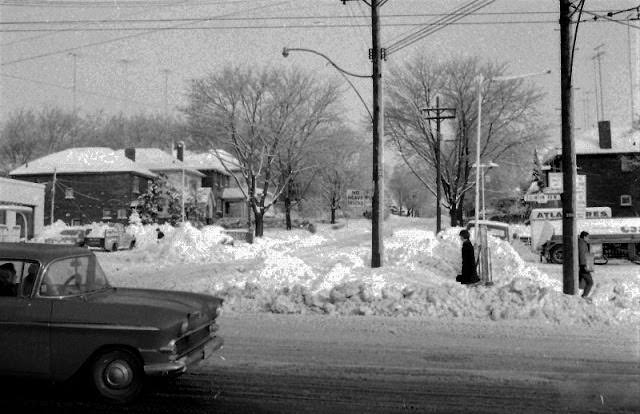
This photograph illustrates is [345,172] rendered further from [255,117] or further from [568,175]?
[568,175]

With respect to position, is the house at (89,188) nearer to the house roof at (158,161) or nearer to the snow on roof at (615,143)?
the house roof at (158,161)

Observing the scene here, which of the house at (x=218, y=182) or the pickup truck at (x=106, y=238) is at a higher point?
the house at (x=218, y=182)

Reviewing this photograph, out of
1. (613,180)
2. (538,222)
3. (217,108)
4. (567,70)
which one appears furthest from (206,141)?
(613,180)

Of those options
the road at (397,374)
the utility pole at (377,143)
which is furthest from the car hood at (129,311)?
the utility pole at (377,143)

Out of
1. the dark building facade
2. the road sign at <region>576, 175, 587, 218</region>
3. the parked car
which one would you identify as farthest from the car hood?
the dark building facade

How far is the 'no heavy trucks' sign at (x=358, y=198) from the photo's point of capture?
1600 centimetres

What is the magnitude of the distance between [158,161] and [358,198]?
2173 inches

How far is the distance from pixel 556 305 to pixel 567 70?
475 centimetres

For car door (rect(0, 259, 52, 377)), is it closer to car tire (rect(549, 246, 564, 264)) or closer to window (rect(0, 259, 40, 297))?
window (rect(0, 259, 40, 297))

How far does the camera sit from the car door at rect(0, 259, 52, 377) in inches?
206

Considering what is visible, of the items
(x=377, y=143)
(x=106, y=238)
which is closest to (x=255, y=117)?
(x=106, y=238)

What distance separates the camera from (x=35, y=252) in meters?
5.46

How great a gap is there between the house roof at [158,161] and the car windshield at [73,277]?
58664 mm

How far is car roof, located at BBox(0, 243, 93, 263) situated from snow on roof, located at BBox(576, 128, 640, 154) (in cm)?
4941
